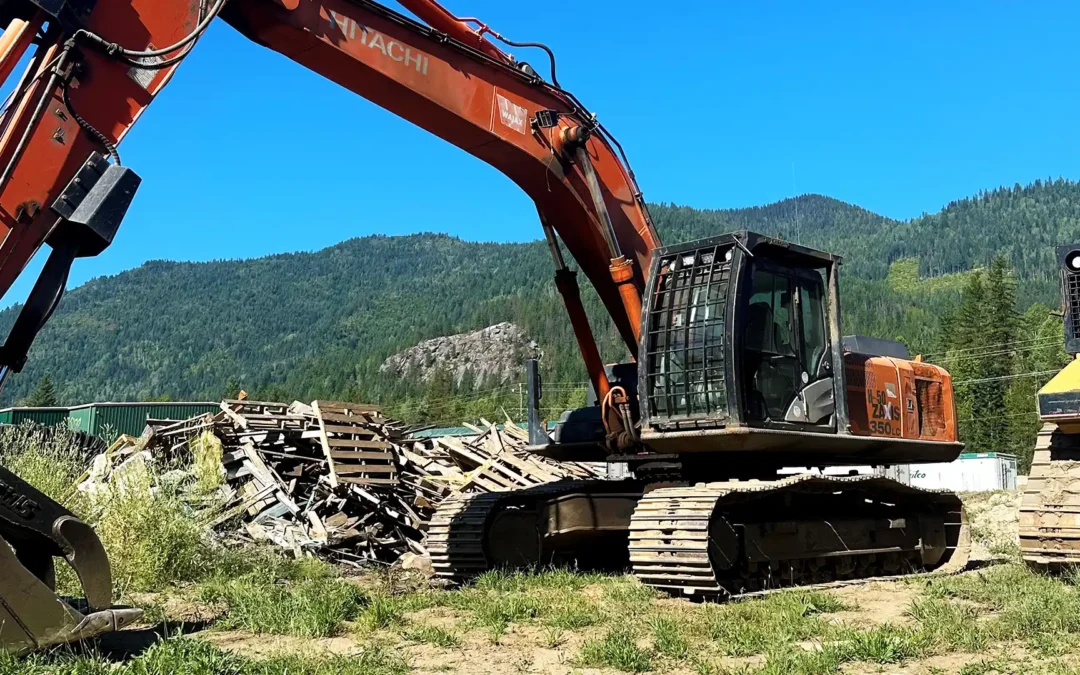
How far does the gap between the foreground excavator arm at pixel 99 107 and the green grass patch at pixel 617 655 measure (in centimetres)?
284

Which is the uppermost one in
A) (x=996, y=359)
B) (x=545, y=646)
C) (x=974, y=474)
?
(x=996, y=359)

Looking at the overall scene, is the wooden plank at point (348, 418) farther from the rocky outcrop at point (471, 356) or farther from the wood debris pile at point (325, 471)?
the rocky outcrop at point (471, 356)

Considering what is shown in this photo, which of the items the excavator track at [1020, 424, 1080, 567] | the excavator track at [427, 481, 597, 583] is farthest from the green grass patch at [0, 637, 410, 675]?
the excavator track at [1020, 424, 1080, 567]

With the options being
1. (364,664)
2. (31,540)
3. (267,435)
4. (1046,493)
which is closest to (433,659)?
(364,664)

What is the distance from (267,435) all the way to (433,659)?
30.4 feet

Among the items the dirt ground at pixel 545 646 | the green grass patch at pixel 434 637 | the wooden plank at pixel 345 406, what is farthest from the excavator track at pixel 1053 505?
the wooden plank at pixel 345 406

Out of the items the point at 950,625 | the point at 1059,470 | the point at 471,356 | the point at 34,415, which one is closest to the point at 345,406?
the point at 1059,470

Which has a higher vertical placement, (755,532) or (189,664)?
(755,532)

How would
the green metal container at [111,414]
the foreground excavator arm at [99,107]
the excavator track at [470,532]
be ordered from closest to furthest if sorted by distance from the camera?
the foreground excavator arm at [99,107] < the excavator track at [470,532] < the green metal container at [111,414]

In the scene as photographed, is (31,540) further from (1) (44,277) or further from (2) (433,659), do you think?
(2) (433,659)

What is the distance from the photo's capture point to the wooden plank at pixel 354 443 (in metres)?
14.9

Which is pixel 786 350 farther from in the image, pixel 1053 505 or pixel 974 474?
pixel 974 474

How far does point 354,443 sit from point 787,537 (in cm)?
773

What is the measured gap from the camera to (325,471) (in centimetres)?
1438
